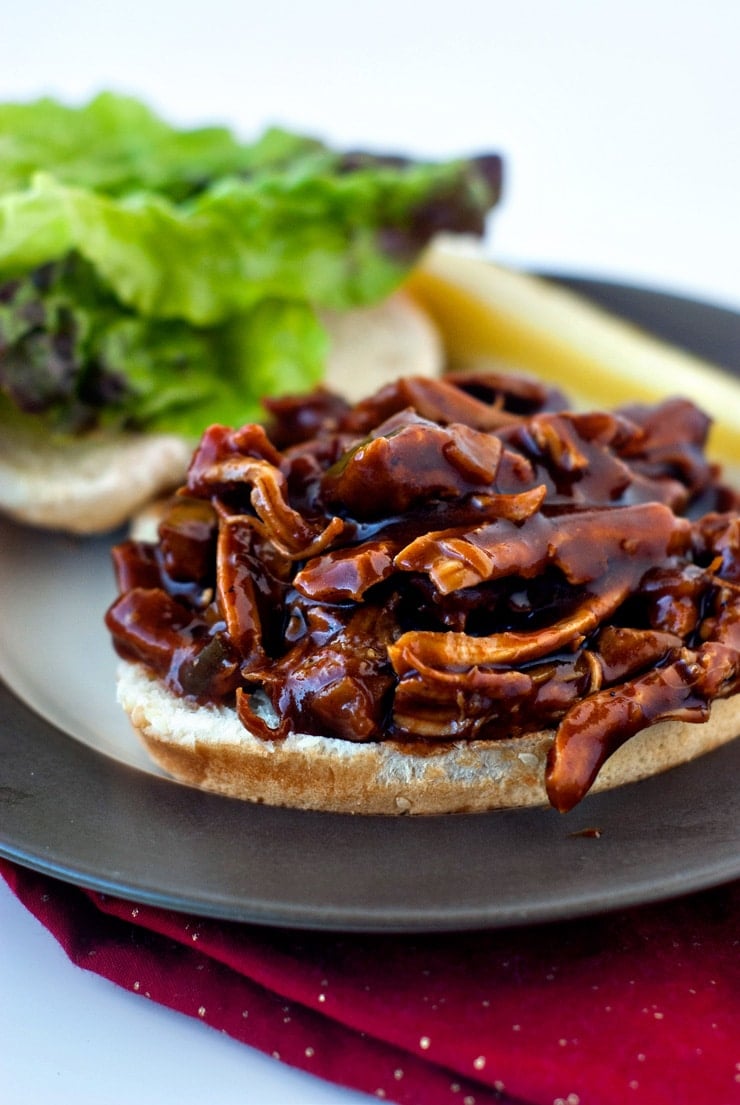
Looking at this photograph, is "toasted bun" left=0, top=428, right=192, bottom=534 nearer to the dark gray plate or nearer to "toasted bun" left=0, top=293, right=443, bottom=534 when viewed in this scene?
"toasted bun" left=0, top=293, right=443, bottom=534

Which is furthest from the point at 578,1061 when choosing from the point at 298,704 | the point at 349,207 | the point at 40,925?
the point at 349,207

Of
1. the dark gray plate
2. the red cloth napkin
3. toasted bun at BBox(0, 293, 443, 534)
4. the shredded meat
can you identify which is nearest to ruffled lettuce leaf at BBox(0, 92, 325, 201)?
toasted bun at BBox(0, 293, 443, 534)

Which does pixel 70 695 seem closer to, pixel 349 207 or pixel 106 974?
pixel 106 974

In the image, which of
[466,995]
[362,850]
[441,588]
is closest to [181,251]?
[441,588]

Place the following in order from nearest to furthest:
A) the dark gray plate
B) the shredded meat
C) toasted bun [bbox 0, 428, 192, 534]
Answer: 1. the dark gray plate
2. the shredded meat
3. toasted bun [bbox 0, 428, 192, 534]

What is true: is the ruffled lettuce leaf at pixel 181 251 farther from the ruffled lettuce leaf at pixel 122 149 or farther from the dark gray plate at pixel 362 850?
the dark gray plate at pixel 362 850
